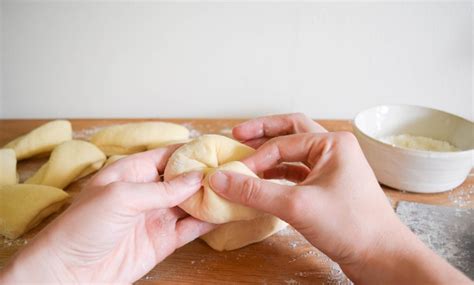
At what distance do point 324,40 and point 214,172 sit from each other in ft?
3.22

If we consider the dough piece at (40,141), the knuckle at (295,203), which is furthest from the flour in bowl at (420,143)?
the dough piece at (40,141)

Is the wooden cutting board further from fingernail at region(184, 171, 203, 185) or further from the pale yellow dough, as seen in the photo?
fingernail at region(184, 171, 203, 185)

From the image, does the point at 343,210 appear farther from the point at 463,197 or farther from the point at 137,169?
the point at 463,197

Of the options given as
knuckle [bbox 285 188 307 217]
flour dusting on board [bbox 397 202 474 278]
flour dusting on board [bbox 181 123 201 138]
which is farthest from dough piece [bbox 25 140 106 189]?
flour dusting on board [bbox 397 202 474 278]

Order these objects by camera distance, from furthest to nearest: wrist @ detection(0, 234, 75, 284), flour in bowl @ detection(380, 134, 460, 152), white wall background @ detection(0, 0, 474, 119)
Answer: white wall background @ detection(0, 0, 474, 119) → flour in bowl @ detection(380, 134, 460, 152) → wrist @ detection(0, 234, 75, 284)

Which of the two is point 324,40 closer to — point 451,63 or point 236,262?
point 451,63

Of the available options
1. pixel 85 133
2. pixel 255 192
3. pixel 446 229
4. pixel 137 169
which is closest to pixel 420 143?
pixel 446 229

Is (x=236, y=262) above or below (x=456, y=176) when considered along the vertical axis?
below

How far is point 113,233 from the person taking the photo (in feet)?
2.64

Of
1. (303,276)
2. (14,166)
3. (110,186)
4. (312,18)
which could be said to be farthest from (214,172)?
(312,18)

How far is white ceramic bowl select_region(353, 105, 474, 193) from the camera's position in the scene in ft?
3.76

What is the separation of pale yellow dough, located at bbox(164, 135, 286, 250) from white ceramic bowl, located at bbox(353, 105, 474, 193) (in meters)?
0.41

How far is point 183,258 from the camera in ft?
3.24

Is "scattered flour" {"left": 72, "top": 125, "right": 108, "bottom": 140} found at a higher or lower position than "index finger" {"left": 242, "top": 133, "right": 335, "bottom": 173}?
lower
